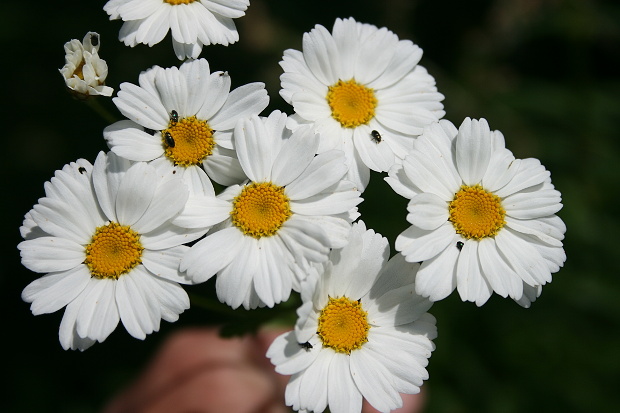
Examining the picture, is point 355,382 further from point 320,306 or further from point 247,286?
point 247,286

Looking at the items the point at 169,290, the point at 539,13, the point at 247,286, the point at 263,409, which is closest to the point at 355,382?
the point at 247,286

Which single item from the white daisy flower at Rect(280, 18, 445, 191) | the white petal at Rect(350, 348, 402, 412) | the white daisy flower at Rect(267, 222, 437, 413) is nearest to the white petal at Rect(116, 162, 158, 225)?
the white daisy flower at Rect(280, 18, 445, 191)

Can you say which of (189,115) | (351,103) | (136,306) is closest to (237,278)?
(136,306)

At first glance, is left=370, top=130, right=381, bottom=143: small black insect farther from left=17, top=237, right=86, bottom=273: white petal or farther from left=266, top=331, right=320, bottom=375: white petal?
left=17, top=237, right=86, bottom=273: white petal

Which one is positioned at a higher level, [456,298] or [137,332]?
[137,332]

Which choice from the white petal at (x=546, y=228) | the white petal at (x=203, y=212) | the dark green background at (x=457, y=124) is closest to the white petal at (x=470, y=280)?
the white petal at (x=546, y=228)

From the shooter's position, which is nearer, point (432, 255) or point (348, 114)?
point (432, 255)

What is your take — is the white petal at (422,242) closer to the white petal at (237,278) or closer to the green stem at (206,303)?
the white petal at (237,278)
